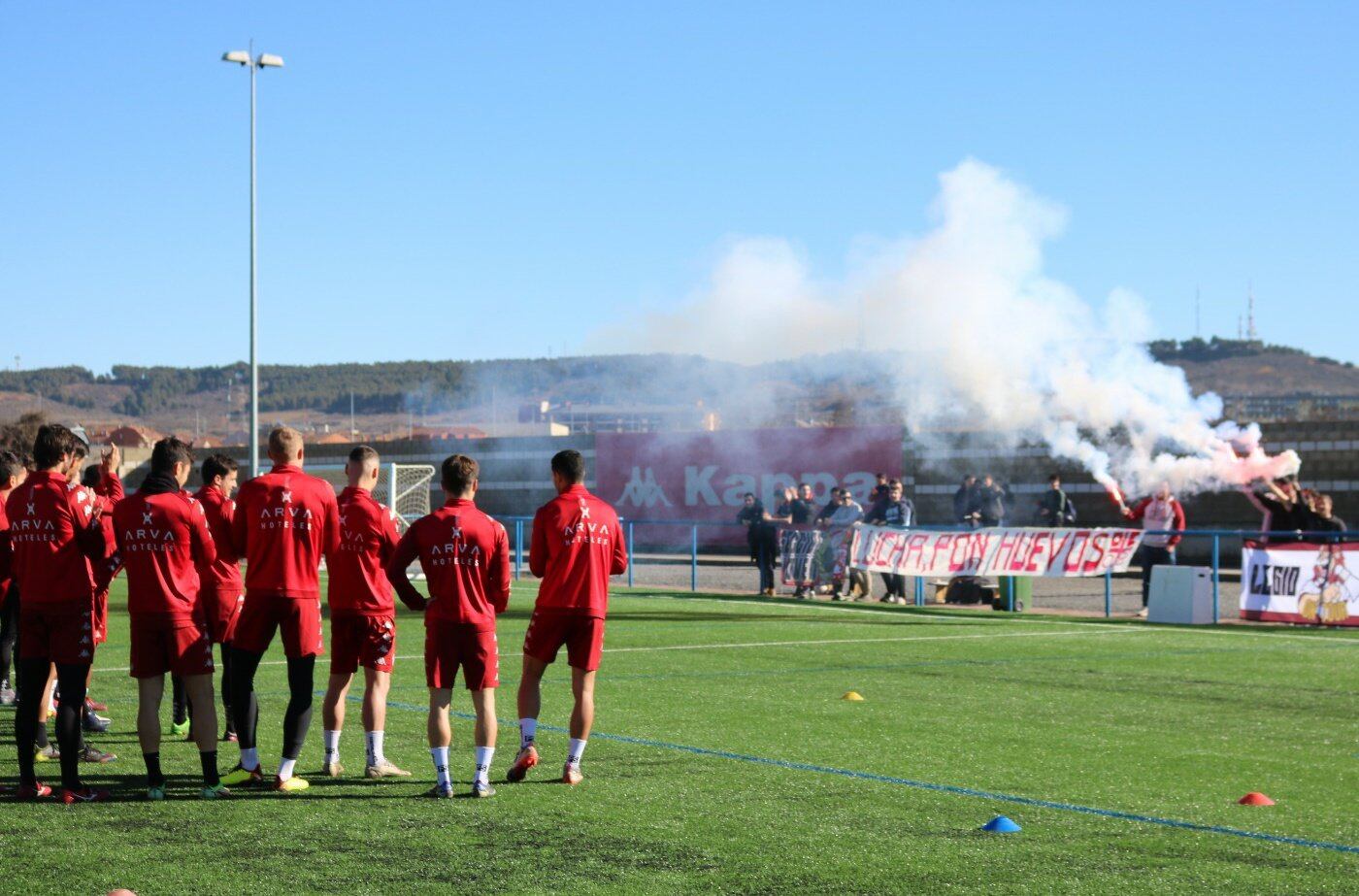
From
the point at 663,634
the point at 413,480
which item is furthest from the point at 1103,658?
the point at 413,480

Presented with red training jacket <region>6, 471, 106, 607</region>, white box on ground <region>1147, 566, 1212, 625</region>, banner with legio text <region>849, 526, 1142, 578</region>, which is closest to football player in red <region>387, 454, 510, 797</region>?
red training jacket <region>6, 471, 106, 607</region>

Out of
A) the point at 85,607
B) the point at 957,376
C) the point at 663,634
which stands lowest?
the point at 663,634

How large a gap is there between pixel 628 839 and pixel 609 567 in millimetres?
1885

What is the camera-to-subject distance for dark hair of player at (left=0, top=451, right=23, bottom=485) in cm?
928

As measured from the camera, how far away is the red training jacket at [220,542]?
8.48m

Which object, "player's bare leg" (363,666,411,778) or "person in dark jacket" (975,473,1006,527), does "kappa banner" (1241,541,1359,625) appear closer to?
"person in dark jacket" (975,473,1006,527)

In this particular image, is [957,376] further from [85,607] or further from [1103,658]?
[85,607]

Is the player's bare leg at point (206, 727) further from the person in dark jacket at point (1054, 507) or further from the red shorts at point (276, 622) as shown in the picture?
the person in dark jacket at point (1054, 507)

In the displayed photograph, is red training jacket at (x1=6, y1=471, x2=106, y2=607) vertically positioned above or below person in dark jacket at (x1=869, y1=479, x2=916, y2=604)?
above

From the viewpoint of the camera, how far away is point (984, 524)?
24.5m

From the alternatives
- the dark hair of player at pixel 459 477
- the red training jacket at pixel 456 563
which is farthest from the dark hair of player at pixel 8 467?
the dark hair of player at pixel 459 477

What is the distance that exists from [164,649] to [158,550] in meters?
0.52

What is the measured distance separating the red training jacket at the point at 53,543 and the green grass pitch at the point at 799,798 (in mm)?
1095

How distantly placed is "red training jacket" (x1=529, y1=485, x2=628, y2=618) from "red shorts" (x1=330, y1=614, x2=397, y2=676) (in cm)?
87
